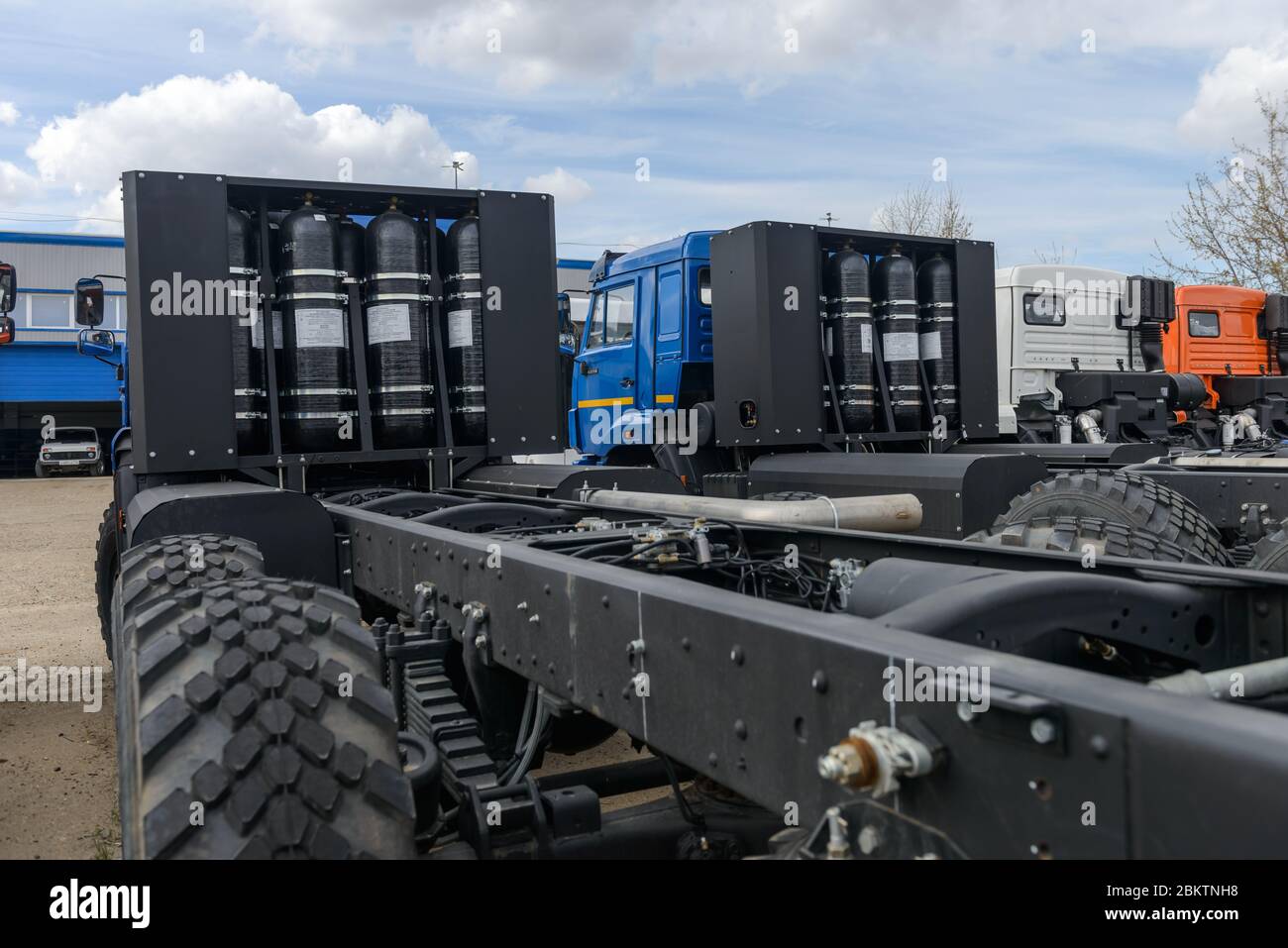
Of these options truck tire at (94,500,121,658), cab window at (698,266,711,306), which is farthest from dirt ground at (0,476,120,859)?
cab window at (698,266,711,306)

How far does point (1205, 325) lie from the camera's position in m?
13.0

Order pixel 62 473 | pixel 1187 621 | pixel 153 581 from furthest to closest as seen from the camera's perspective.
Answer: pixel 62 473 < pixel 153 581 < pixel 1187 621

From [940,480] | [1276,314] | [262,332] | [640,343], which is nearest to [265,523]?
[262,332]

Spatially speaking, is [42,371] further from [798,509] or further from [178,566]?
[798,509]

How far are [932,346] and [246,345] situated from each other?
500 cm

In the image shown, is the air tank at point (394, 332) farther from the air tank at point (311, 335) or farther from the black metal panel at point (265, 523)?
the black metal panel at point (265, 523)

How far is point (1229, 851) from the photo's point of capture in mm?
1058

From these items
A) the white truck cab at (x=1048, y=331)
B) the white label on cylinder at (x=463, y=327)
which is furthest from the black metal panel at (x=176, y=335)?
the white truck cab at (x=1048, y=331)

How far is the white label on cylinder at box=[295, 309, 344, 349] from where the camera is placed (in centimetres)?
515

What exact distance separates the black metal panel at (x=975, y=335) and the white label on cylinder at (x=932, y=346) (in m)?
0.16

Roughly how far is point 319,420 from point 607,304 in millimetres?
4942

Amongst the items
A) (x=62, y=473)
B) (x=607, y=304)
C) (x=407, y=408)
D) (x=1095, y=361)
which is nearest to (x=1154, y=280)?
(x=1095, y=361)

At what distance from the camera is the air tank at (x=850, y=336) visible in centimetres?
773
